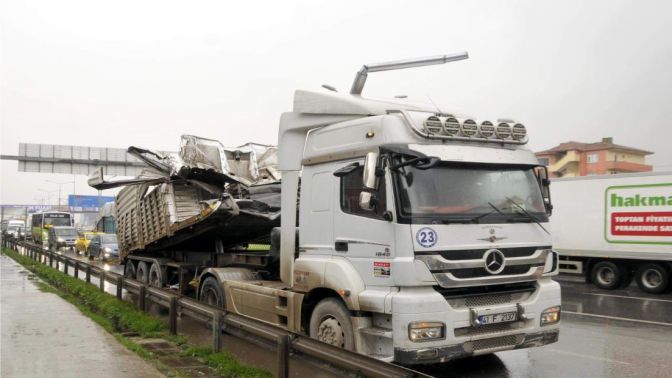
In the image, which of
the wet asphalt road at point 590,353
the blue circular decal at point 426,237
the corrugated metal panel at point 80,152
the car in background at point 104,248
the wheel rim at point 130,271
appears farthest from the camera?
the corrugated metal panel at point 80,152

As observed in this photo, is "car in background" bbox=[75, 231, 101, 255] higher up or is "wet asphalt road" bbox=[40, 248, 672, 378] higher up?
"car in background" bbox=[75, 231, 101, 255]

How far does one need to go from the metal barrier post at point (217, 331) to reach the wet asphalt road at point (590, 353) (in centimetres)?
43

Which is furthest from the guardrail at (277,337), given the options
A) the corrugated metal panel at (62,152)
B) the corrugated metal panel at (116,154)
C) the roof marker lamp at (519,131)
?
the corrugated metal panel at (62,152)

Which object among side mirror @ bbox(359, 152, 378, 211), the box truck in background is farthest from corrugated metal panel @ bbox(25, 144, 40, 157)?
side mirror @ bbox(359, 152, 378, 211)

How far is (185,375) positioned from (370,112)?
364cm

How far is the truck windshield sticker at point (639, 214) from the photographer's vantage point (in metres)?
14.1

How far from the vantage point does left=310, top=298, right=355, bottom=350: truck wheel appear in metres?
6.06

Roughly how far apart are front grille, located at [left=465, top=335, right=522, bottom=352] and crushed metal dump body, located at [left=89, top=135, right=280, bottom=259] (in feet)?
17.1

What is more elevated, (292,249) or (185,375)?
(292,249)

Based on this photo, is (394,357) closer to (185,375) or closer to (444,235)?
(444,235)

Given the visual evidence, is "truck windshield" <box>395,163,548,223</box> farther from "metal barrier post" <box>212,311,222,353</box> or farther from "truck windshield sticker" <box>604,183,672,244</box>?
"truck windshield sticker" <box>604,183,672,244</box>

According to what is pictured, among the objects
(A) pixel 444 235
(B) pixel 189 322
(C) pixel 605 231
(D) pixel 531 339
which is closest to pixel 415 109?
(A) pixel 444 235

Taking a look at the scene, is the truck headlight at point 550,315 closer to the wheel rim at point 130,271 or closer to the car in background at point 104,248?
the wheel rim at point 130,271

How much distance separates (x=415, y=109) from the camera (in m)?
7.23
